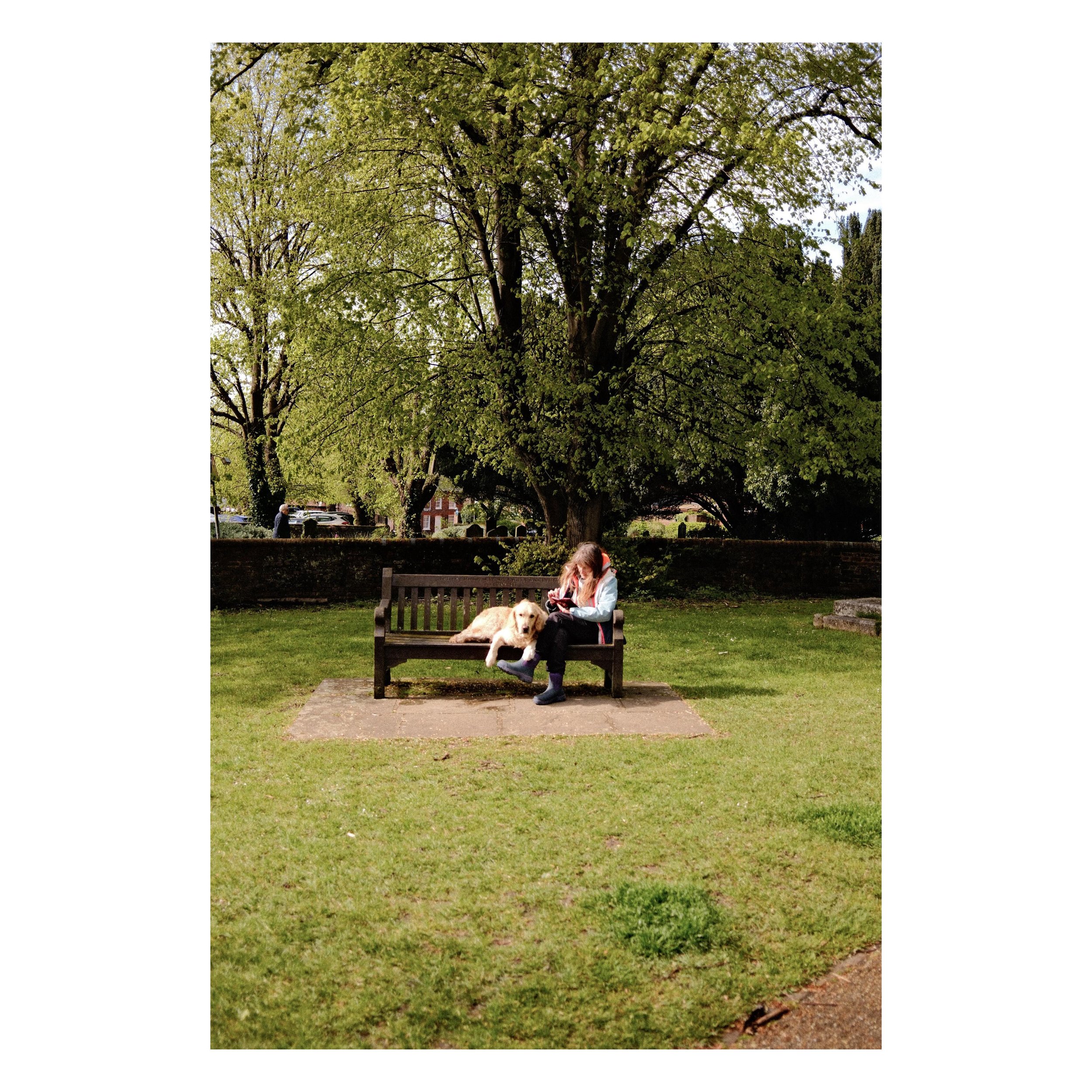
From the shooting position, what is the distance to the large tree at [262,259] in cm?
1327

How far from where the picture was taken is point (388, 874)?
3.94 meters

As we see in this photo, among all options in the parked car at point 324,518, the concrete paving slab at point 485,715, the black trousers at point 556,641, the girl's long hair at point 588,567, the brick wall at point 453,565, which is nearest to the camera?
the concrete paving slab at point 485,715

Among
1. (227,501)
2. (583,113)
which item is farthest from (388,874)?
(227,501)

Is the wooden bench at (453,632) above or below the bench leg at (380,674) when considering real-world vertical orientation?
above

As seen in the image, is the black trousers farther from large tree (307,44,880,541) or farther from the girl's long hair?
large tree (307,44,880,541)

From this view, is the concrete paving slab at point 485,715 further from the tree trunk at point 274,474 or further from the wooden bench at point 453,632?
the tree trunk at point 274,474

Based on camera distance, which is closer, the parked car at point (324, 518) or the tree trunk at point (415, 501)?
the tree trunk at point (415, 501)

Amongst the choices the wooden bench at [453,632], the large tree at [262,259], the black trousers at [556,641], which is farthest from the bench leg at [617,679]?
the large tree at [262,259]

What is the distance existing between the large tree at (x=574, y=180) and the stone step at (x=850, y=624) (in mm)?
3514

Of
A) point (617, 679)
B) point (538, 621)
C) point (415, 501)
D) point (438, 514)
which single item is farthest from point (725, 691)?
point (438, 514)

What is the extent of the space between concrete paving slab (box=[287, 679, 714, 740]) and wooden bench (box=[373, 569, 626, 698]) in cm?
25


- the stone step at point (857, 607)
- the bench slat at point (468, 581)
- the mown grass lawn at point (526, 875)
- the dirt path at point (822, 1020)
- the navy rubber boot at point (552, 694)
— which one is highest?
the bench slat at point (468, 581)

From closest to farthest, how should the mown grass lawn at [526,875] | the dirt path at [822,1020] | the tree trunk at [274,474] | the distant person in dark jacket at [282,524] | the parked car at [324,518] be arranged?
the dirt path at [822,1020] → the mown grass lawn at [526,875] → the distant person in dark jacket at [282,524] → the tree trunk at [274,474] → the parked car at [324,518]

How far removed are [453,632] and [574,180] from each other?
6134 millimetres
